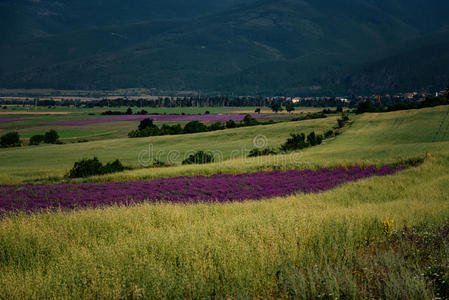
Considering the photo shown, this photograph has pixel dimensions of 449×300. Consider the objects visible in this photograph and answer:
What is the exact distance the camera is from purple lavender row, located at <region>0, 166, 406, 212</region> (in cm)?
1612

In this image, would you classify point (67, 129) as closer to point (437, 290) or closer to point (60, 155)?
point (60, 155)

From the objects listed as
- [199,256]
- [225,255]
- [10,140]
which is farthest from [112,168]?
[10,140]

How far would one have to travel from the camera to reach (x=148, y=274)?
6074mm

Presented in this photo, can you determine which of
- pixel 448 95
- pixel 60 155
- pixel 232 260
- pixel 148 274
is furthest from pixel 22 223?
pixel 448 95

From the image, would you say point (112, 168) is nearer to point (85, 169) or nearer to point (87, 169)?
point (87, 169)

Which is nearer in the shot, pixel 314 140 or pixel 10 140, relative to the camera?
pixel 314 140

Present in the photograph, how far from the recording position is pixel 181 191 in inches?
744

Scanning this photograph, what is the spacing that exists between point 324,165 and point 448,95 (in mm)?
64621

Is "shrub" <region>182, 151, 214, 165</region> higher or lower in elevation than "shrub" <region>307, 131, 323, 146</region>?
lower

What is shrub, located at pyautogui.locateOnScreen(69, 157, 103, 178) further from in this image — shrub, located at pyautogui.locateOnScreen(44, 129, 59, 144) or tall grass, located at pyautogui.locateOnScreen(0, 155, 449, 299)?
shrub, located at pyautogui.locateOnScreen(44, 129, 59, 144)

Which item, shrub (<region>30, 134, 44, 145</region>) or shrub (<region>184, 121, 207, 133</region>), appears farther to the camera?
shrub (<region>184, 121, 207, 133</region>)

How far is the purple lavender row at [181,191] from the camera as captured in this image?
52.9ft

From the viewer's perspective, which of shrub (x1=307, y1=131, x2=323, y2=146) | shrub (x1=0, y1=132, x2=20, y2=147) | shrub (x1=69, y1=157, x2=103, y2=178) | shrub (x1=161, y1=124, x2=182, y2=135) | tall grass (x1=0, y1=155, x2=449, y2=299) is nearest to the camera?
tall grass (x1=0, y1=155, x2=449, y2=299)

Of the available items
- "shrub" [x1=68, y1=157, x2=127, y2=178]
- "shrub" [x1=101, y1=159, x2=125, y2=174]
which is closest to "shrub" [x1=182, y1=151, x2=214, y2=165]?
"shrub" [x1=101, y1=159, x2=125, y2=174]
